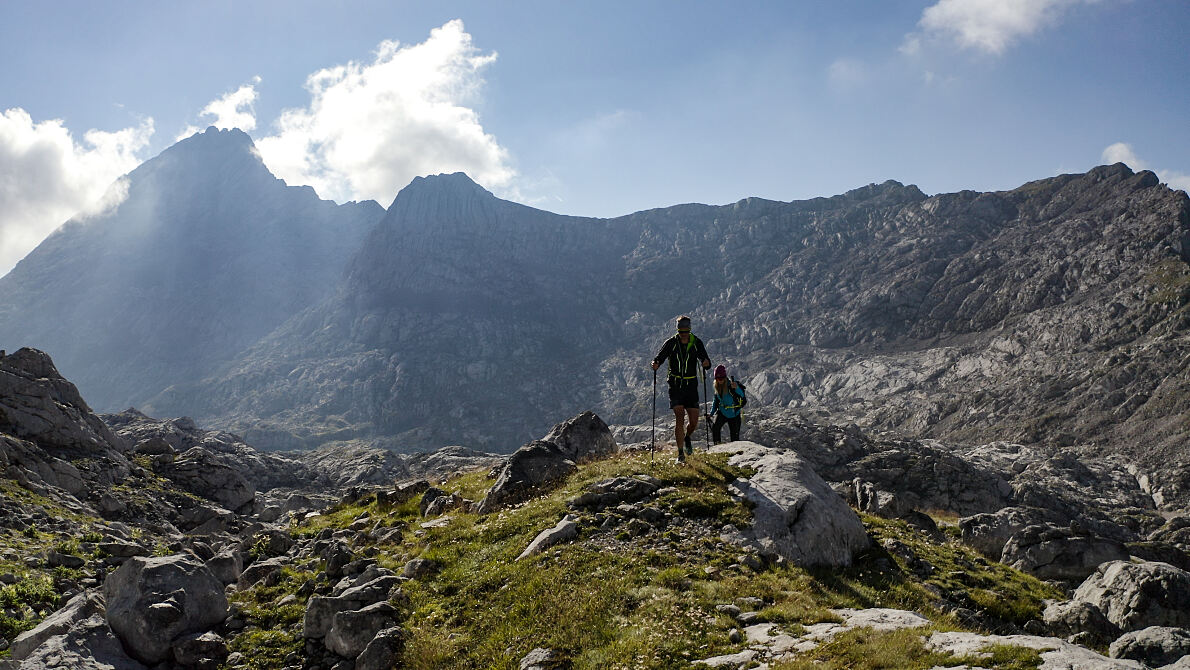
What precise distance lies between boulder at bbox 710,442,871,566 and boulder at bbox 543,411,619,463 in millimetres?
10074

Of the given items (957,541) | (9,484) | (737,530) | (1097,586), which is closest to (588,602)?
(737,530)

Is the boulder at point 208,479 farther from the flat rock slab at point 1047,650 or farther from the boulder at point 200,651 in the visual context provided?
the flat rock slab at point 1047,650

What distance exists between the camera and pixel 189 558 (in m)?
14.8

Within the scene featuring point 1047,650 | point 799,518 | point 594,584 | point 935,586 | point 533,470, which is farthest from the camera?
point 533,470

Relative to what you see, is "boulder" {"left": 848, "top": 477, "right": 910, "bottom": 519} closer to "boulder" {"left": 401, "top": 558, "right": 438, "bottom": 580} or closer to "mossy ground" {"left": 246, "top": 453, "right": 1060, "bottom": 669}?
"mossy ground" {"left": 246, "top": 453, "right": 1060, "bottom": 669}

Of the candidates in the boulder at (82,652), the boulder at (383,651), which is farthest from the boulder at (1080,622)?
the boulder at (82,652)

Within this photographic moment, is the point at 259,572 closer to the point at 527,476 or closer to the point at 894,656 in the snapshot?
the point at 527,476

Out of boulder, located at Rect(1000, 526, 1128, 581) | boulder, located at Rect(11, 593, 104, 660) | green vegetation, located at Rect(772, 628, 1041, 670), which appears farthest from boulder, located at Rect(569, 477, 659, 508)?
boulder, located at Rect(1000, 526, 1128, 581)

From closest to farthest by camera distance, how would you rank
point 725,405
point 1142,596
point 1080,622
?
point 1080,622
point 1142,596
point 725,405

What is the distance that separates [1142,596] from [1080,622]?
6.07 ft

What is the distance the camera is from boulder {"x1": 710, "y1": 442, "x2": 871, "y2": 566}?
1468 cm

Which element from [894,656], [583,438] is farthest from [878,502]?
[894,656]

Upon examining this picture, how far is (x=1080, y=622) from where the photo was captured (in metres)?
13.5

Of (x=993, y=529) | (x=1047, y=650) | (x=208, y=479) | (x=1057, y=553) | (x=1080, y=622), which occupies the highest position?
(x=1047, y=650)
